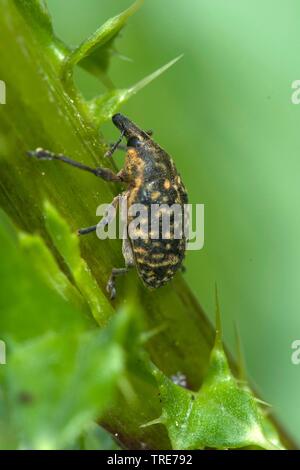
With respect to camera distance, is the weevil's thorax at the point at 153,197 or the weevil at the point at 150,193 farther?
the weevil's thorax at the point at 153,197

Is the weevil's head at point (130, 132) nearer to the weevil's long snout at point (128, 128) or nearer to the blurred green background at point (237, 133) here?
the weevil's long snout at point (128, 128)

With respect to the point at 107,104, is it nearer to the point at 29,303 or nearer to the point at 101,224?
the point at 101,224

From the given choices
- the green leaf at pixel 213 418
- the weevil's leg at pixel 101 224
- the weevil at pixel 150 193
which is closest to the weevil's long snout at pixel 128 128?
the weevil at pixel 150 193

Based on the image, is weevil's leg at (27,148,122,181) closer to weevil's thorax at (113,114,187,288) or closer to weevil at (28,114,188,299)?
weevil at (28,114,188,299)

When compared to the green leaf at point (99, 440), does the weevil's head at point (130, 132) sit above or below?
above

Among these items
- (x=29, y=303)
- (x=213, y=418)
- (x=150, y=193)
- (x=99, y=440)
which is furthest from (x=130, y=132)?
(x=29, y=303)
